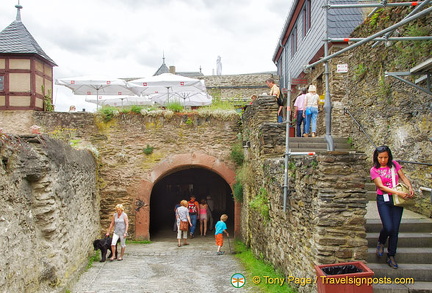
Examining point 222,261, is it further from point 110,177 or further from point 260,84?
point 260,84

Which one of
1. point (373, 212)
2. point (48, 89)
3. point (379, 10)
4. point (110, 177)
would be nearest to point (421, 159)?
point (373, 212)

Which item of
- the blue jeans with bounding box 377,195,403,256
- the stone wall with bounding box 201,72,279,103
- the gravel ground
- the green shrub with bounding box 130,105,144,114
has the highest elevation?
the stone wall with bounding box 201,72,279,103

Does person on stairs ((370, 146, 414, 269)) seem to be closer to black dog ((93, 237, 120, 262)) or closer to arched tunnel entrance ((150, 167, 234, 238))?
black dog ((93, 237, 120, 262))

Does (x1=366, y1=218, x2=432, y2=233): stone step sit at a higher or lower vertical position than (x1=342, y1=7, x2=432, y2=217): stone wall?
lower

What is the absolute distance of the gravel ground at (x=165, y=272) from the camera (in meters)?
6.43

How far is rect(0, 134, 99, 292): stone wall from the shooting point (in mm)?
4504

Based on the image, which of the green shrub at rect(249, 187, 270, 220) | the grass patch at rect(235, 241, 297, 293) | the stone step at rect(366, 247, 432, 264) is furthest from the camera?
the green shrub at rect(249, 187, 270, 220)

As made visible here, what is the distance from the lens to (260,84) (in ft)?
69.2

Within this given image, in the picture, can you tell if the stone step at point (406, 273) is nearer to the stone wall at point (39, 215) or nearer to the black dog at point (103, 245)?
the stone wall at point (39, 215)

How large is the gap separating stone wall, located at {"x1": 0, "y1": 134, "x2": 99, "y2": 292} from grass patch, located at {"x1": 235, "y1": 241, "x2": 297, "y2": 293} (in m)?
3.09

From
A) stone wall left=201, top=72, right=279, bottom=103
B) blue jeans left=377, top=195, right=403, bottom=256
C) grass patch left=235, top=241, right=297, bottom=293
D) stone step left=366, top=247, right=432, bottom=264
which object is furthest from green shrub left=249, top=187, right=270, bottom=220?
stone wall left=201, top=72, right=279, bottom=103

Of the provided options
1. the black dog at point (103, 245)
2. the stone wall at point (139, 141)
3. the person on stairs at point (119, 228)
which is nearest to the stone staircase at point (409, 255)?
the person on stairs at point (119, 228)

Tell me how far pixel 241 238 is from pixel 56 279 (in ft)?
18.6

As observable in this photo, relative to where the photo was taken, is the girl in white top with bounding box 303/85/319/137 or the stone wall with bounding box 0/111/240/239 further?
the stone wall with bounding box 0/111/240/239
